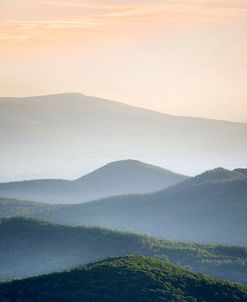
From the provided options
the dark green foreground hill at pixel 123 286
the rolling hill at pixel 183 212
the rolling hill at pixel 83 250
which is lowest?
the dark green foreground hill at pixel 123 286

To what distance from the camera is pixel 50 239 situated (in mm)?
97312

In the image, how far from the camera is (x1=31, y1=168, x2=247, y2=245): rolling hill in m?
123

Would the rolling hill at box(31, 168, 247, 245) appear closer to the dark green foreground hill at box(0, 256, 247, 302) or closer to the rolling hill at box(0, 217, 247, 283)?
the rolling hill at box(0, 217, 247, 283)

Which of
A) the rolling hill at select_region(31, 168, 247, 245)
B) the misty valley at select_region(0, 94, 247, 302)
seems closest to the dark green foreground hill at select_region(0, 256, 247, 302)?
the misty valley at select_region(0, 94, 247, 302)

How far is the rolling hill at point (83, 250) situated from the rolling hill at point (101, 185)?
66.6 metres

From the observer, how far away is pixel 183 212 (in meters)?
132

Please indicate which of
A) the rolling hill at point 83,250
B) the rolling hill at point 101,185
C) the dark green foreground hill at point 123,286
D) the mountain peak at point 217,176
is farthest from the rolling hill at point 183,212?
the dark green foreground hill at point 123,286

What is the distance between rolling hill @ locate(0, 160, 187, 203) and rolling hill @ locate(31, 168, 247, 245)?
26.9 m

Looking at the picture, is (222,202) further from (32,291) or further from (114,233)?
(32,291)

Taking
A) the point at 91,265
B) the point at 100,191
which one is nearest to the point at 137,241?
the point at 91,265

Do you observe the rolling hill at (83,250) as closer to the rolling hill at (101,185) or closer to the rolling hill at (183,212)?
the rolling hill at (183,212)

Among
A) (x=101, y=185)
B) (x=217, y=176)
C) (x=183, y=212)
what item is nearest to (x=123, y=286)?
(x=183, y=212)

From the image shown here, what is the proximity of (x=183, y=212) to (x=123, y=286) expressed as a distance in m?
69.5

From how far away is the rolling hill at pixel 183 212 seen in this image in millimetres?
122812
